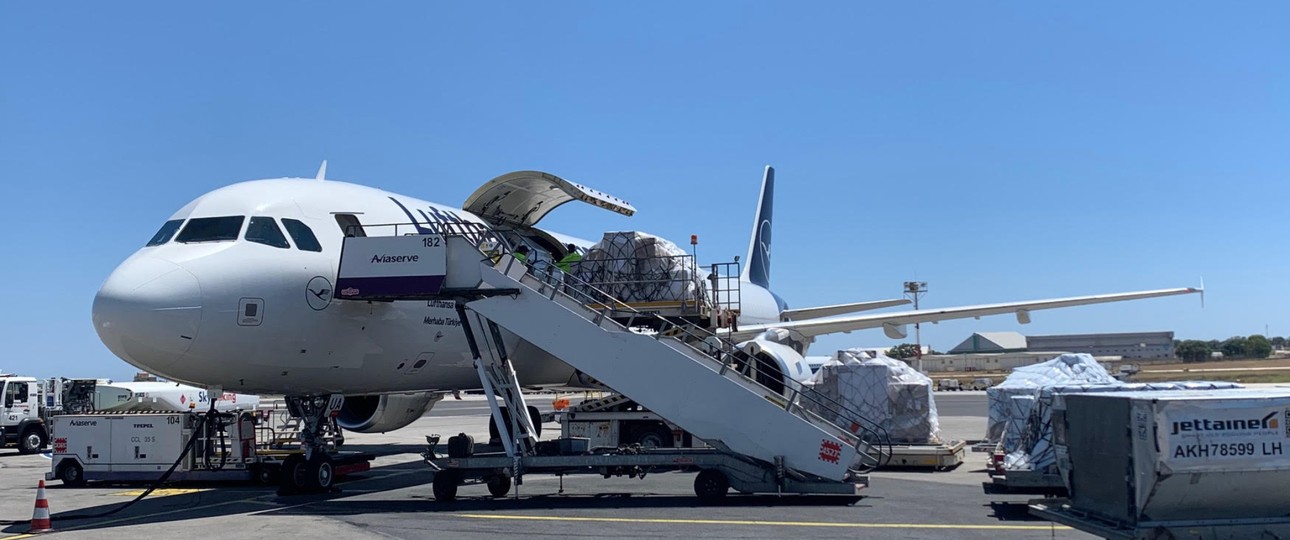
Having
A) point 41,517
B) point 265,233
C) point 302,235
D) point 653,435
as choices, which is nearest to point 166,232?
point 265,233

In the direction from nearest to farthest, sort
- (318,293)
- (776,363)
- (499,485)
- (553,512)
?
(553,512), (318,293), (499,485), (776,363)

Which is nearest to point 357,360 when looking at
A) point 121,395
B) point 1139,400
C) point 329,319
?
point 329,319

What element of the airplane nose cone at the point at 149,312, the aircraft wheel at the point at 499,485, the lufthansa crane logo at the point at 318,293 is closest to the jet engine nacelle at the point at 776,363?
the aircraft wheel at the point at 499,485

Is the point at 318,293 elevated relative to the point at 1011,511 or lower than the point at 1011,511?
elevated

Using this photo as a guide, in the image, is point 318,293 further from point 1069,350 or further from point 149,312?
point 1069,350

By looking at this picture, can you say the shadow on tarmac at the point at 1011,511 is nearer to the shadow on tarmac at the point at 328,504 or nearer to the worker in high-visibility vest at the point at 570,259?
the shadow on tarmac at the point at 328,504

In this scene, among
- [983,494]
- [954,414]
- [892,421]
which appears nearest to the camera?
[983,494]

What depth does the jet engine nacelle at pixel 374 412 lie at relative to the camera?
20078mm

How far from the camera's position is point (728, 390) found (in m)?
13.4

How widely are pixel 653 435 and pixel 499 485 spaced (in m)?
5.32

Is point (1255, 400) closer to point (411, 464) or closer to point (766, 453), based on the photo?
point (766, 453)

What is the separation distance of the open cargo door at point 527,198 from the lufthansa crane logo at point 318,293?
3920mm

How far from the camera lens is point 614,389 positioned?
13.8m

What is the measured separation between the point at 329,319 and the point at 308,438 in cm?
250
